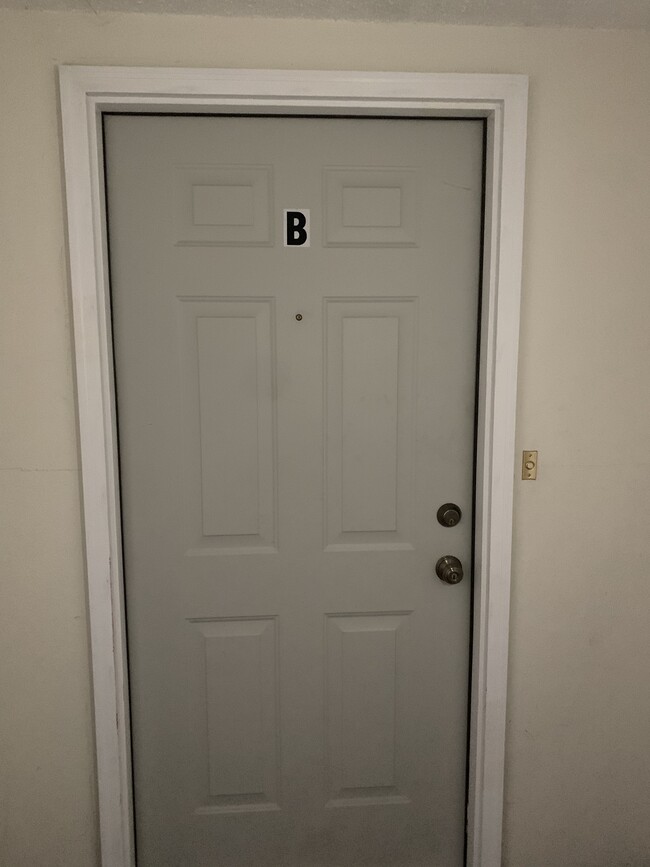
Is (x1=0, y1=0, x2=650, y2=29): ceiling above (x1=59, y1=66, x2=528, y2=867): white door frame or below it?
above

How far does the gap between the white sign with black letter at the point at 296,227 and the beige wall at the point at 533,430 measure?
332 millimetres

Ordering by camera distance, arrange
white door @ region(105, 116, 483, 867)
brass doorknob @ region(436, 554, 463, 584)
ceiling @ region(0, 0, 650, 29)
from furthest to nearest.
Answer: brass doorknob @ region(436, 554, 463, 584)
white door @ region(105, 116, 483, 867)
ceiling @ region(0, 0, 650, 29)

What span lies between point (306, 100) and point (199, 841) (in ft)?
6.64

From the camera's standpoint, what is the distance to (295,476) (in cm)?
165

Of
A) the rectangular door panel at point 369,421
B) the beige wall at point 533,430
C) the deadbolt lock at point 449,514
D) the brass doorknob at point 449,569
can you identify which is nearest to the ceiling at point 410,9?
the beige wall at point 533,430

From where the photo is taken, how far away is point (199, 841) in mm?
1755

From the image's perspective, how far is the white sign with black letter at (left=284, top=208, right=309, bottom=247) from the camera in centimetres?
157

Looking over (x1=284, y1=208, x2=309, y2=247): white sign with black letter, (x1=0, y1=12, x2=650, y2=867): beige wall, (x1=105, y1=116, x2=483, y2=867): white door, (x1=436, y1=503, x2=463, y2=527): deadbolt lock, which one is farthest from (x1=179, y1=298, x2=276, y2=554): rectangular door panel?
(x1=436, y1=503, x2=463, y2=527): deadbolt lock

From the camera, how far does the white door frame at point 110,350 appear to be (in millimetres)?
1434

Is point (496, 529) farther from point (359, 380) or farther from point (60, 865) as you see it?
point (60, 865)

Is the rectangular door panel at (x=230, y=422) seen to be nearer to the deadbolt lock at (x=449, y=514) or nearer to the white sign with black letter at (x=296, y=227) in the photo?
the white sign with black letter at (x=296, y=227)

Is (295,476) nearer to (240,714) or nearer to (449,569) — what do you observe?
(449,569)

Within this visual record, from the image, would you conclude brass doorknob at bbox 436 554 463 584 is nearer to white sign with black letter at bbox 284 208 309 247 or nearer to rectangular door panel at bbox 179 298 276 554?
rectangular door panel at bbox 179 298 276 554

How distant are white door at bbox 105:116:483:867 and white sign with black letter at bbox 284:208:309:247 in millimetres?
11
